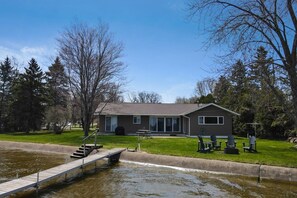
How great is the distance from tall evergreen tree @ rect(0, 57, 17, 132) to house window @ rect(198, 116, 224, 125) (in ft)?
97.7

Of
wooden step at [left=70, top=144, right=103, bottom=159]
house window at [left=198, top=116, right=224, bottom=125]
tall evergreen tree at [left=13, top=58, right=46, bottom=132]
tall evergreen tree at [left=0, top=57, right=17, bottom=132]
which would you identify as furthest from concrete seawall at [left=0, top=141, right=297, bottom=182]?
tall evergreen tree at [left=0, top=57, right=17, bottom=132]

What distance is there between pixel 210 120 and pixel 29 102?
26.3 metres

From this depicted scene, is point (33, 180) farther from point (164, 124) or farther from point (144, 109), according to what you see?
point (144, 109)

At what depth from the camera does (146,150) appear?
20.2 metres

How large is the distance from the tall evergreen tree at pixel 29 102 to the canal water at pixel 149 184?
28821 mm

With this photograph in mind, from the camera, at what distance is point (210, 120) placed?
32844 mm

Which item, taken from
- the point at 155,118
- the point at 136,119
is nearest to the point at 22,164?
the point at 136,119

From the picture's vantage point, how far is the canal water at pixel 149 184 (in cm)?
1133

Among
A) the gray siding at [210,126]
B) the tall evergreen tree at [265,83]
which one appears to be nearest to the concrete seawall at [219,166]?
the tall evergreen tree at [265,83]

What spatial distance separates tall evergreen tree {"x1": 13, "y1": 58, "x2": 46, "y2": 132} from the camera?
43938 mm

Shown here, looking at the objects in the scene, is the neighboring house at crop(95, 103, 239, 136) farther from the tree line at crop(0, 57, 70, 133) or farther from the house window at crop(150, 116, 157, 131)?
the tree line at crop(0, 57, 70, 133)

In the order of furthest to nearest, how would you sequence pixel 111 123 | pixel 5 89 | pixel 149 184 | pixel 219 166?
1. pixel 5 89
2. pixel 111 123
3. pixel 219 166
4. pixel 149 184

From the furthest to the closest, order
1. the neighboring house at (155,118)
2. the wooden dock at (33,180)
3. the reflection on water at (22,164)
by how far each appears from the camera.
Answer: the neighboring house at (155,118), the reflection on water at (22,164), the wooden dock at (33,180)

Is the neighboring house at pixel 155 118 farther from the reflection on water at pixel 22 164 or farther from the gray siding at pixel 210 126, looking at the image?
the reflection on water at pixel 22 164
